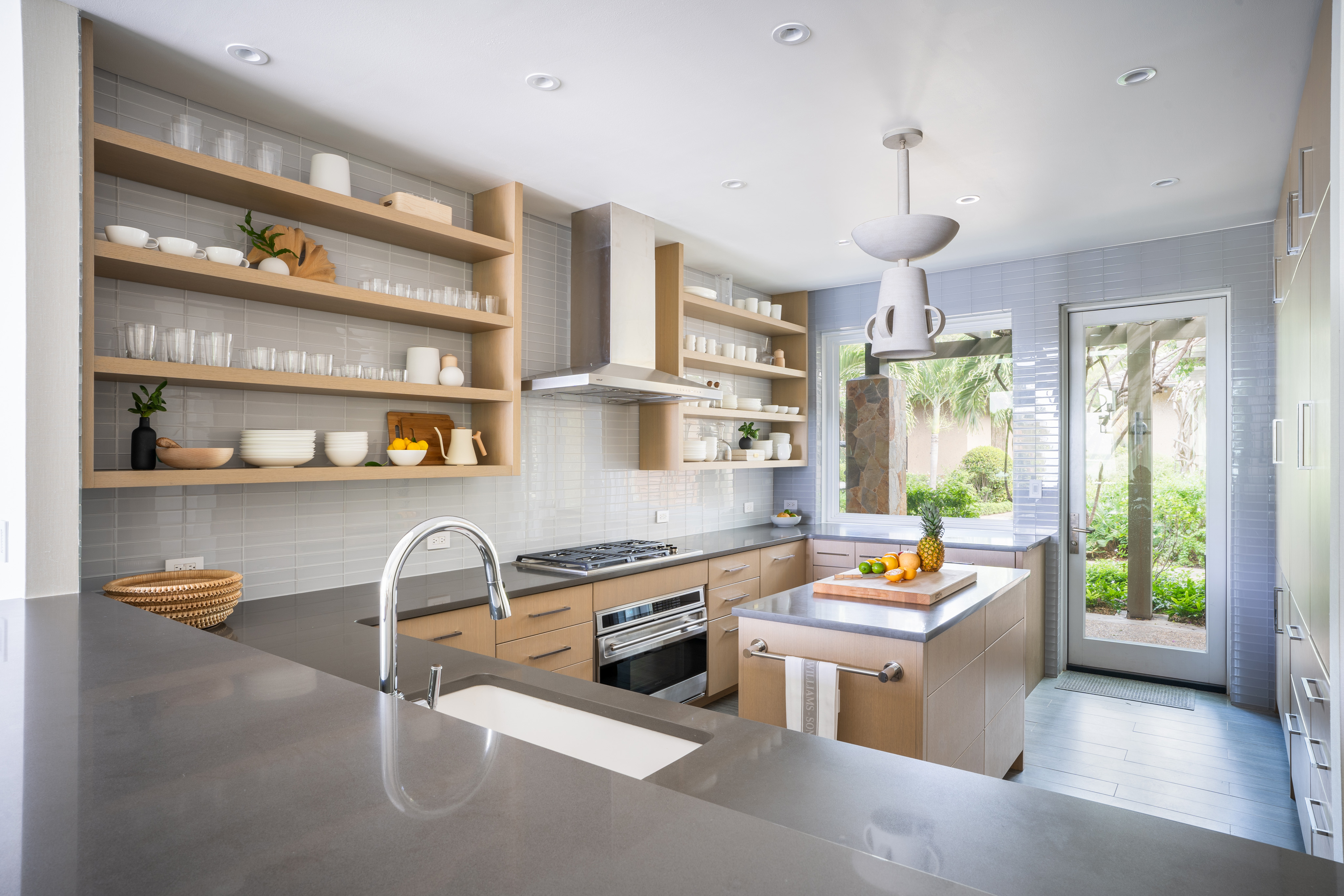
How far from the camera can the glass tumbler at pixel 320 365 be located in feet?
8.49

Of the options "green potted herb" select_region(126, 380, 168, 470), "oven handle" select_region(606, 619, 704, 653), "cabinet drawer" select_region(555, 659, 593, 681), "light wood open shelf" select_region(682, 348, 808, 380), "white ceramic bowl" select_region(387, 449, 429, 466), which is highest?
"light wood open shelf" select_region(682, 348, 808, 380)

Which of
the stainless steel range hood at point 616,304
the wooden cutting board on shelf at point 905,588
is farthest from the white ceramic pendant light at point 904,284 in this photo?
the stainless steel range hood at point 616,304

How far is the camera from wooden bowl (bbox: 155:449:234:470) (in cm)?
224

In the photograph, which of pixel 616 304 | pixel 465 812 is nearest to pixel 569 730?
pixel 465 812

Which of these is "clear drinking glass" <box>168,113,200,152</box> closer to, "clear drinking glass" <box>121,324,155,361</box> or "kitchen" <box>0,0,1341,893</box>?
"kitchen" <box>0,0,1341,893</box>

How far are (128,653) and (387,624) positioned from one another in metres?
0.49

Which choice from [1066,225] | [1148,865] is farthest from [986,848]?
[1066,225]

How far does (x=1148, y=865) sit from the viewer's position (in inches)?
32.2

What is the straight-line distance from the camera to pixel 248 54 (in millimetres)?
2221

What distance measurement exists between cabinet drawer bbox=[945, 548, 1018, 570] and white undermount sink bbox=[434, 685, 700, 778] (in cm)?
310

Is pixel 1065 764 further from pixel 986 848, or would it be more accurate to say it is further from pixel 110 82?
pixel 110 82

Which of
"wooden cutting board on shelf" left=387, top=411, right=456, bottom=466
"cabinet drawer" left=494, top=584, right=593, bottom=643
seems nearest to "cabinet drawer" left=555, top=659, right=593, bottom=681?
"cabinet drawer" left=494, top=584, right=593, bottom=643

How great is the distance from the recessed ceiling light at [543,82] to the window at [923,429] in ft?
10.1

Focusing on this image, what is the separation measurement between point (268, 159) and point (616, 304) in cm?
164
